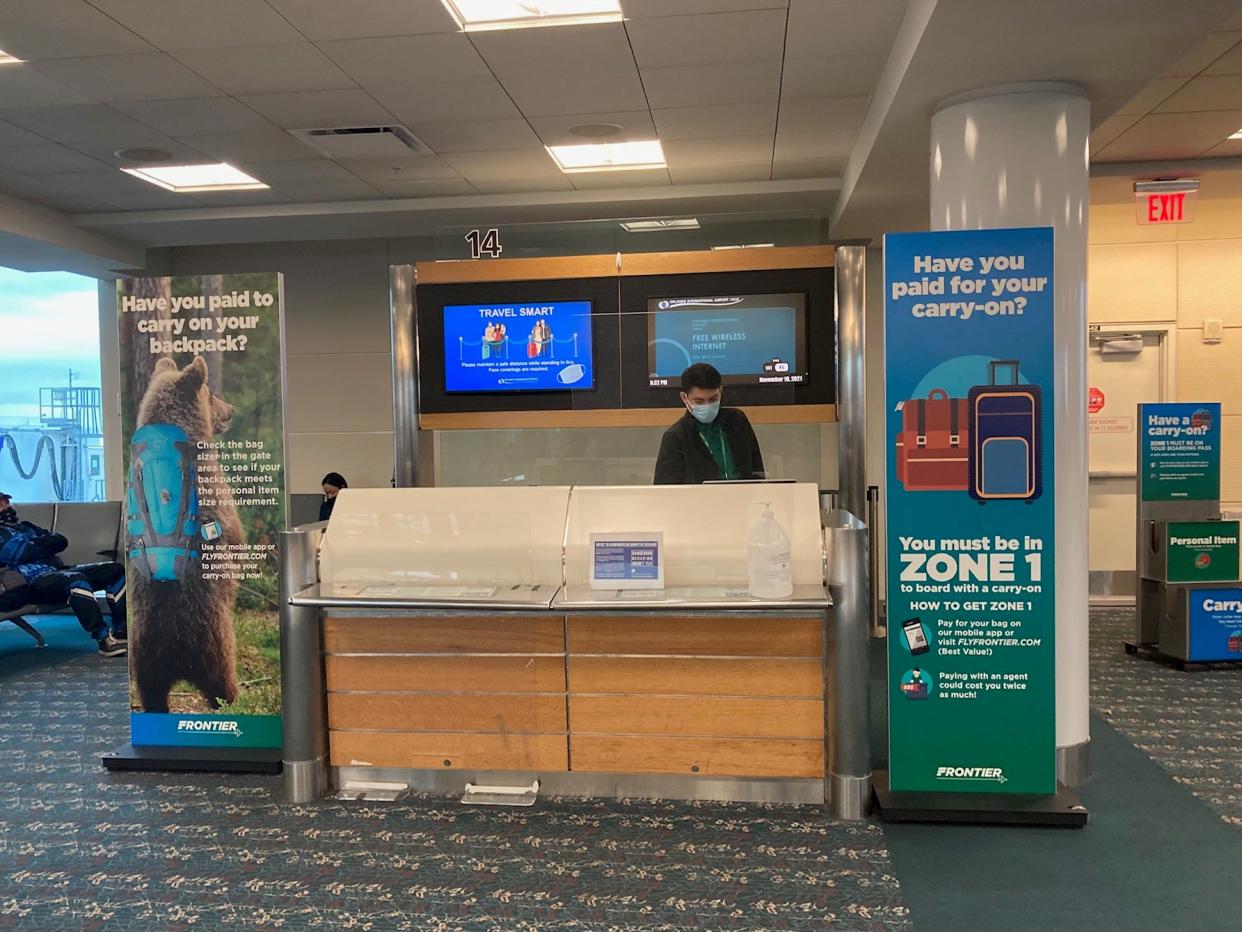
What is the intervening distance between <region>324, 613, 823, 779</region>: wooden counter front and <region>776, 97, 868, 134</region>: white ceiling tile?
124 inches

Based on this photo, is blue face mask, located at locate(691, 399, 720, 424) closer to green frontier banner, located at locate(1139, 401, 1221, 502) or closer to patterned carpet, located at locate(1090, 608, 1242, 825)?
patterned carpet, located at locate(1090, 608, 1242, 825)

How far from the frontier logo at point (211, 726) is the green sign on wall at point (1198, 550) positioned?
5.46m

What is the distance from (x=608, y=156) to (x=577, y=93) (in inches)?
52.6

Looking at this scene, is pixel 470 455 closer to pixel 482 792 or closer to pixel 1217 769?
pixel 482 792

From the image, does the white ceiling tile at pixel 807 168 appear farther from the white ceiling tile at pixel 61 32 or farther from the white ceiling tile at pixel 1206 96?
the white ceiling tile at pixel 61 32

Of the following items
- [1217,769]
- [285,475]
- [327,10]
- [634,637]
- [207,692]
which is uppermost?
[327,10]

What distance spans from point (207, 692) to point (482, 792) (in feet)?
4.78

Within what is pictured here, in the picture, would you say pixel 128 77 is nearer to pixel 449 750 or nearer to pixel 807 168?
pixel 449 750

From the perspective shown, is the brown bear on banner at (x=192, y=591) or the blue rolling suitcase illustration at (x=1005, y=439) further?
the brown bear on banner at (x=192, y=591)

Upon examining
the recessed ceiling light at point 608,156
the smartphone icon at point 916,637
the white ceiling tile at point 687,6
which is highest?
the recessed ceiling light at point 608,156

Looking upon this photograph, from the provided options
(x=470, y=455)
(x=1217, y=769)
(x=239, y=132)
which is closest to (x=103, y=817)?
(x=470, y=455)

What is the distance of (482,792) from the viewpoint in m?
3.70

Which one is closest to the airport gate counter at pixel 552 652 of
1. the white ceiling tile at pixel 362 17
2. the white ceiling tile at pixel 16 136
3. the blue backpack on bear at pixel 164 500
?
the blue backpack on bear at pixel 164 500

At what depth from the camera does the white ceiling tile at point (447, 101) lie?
490 cm
